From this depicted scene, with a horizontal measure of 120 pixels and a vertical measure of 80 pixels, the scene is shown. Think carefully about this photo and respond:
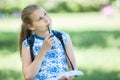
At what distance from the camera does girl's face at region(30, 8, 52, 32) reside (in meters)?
3.32

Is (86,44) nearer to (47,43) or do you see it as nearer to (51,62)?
(51,62)

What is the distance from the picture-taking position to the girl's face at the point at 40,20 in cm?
332

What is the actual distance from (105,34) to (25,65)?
2.24 meters

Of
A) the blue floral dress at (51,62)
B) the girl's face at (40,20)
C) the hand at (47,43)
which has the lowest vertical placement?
the blue floral dress at (51,62)

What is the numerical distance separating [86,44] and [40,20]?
208cm

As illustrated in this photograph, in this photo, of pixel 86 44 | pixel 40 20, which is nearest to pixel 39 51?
pixel 40 20

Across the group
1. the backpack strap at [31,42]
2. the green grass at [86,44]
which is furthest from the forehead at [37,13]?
the green grass at [86,44]

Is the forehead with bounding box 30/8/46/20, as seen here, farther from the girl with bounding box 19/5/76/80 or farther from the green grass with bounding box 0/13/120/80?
the green grass with bounding box 0/13/120/80

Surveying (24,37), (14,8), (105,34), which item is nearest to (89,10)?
(105,34)

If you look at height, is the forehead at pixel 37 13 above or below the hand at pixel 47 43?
above

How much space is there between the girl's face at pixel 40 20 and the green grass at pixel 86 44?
170 cm

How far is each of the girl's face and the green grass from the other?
66.8 inches

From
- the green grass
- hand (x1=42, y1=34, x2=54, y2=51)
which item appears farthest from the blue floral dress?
the green grass

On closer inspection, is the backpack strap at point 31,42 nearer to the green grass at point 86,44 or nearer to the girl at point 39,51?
the girl at point 39,51
